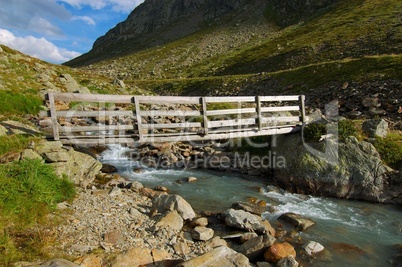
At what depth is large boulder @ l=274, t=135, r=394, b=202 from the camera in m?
13.8

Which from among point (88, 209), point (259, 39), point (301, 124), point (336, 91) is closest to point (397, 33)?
point (336, 91)

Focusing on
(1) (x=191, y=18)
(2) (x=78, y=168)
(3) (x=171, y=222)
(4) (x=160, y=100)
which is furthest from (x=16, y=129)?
(1) (x=191, y=18)

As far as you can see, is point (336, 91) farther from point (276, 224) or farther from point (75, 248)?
point (75, 248)

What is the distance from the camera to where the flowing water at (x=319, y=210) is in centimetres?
914

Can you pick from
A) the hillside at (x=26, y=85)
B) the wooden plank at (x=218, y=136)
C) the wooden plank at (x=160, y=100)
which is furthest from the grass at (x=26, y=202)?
the hillside at (x=26, y=85)

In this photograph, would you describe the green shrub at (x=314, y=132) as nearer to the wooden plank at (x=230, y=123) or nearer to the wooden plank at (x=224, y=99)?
the wooden plank at (x=230, y=123)

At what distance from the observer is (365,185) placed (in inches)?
544

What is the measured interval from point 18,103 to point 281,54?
53044 mm

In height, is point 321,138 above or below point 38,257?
above

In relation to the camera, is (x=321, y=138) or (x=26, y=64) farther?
(x=26, y=64)

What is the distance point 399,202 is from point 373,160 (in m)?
2.13

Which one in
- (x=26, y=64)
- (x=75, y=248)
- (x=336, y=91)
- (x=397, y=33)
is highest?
(x=397, y=33)

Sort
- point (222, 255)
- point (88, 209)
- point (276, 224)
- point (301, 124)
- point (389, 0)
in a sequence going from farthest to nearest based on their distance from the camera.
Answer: point (389, 0)
point (301, 124)
point (276, 224)
point (88, 209)
point (222, 255)

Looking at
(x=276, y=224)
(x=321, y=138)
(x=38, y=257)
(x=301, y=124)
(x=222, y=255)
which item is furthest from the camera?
(x=301, y=124)
